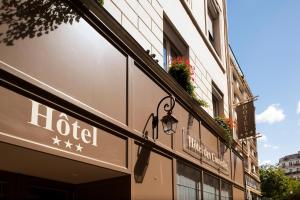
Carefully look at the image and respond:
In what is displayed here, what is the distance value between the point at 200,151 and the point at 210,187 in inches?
49.6

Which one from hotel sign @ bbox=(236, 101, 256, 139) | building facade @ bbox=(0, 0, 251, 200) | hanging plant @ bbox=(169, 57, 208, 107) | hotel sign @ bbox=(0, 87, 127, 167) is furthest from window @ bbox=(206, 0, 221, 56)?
hotel sign @ bbox=(0, 87, 127, 167)

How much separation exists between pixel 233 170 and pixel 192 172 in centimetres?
513

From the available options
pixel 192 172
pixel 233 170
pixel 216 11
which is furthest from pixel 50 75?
pixel 216 11

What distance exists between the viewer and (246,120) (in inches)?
708

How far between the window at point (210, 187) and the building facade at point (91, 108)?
0.13m

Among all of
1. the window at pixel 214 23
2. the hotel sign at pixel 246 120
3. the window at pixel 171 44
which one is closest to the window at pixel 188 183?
the window at pixel 171 44

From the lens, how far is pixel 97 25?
6.05m

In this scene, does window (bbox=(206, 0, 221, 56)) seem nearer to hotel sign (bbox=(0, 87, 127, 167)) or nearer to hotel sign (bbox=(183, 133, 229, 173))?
hotel sign (bbox=(183, 133, 229, 173))

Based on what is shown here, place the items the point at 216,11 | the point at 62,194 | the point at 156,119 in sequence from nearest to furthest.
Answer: the point at 62,194, the point at 156,119, the point at 216,11

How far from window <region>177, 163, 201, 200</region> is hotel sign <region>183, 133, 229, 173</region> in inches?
16.6

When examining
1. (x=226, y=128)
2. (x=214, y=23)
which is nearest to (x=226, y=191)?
(x=226, y=128)

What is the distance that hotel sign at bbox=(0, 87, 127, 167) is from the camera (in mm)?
4238

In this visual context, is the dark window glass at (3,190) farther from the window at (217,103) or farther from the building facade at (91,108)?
the window at (217,103)

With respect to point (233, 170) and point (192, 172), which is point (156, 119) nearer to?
point (192, 172)
